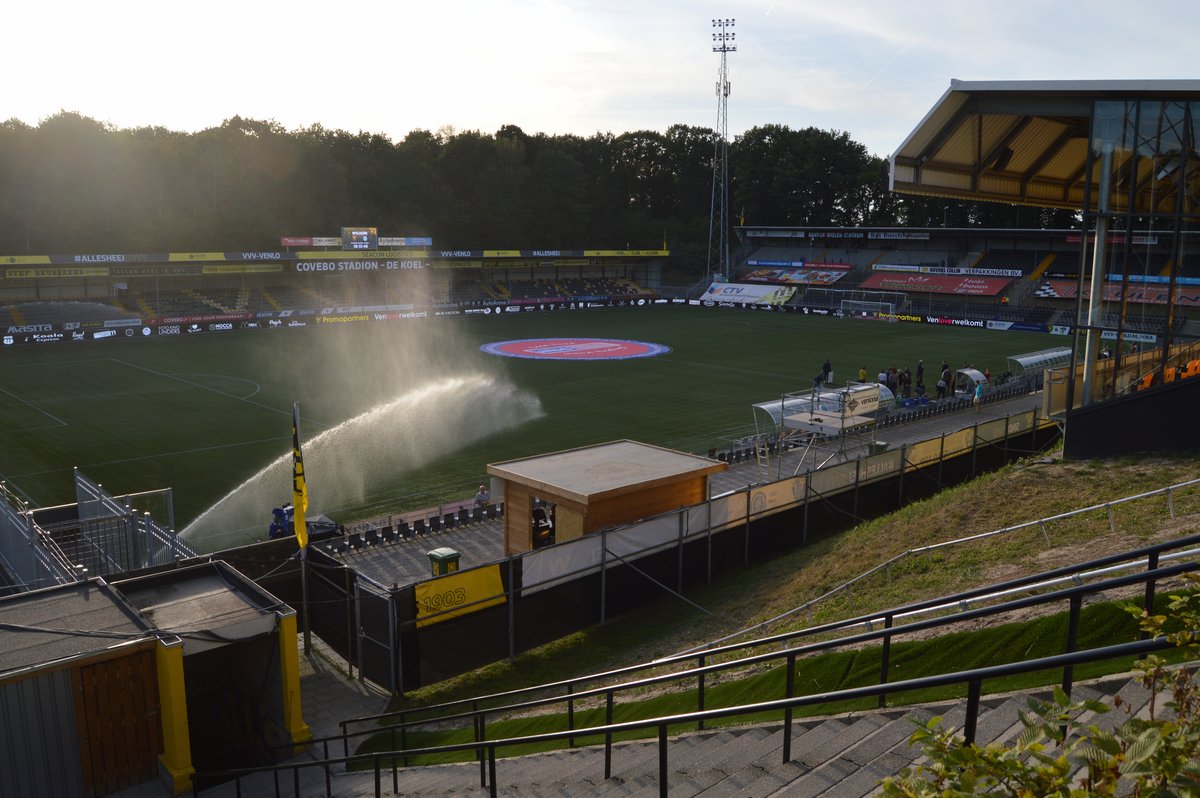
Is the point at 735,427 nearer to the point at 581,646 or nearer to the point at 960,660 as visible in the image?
the point at 581,646

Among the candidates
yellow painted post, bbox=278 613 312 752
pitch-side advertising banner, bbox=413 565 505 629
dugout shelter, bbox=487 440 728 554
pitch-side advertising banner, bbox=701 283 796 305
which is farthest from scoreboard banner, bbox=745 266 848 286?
yellow painted post, bbox=278 613 312 752

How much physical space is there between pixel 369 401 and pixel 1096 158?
2996 cm

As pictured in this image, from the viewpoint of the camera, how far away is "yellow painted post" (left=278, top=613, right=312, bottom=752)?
1273cm

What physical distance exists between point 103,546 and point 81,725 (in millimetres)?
7043

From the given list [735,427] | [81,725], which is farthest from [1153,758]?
[735,427]

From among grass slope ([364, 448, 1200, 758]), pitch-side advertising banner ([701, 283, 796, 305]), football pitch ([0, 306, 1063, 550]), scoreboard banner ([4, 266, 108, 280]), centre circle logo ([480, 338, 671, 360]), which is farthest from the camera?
pitch-side advertising banner ([701, 283, 796, 305])

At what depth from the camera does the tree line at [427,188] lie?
80062mm

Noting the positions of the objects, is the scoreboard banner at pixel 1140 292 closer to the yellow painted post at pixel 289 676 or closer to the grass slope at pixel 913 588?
the grass slope at pixel 913 588

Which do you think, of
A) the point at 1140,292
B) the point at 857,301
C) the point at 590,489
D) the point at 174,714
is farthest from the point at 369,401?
the point at 857,301

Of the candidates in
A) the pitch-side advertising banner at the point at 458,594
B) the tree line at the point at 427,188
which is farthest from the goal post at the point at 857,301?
the pitch-side advertising banner at the point at 458,594

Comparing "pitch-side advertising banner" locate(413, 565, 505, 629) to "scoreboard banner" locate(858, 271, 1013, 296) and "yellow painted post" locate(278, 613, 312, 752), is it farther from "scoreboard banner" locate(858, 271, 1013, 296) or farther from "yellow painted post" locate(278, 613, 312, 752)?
"scoreboard banner" locate(858, 271, 1013, 296)

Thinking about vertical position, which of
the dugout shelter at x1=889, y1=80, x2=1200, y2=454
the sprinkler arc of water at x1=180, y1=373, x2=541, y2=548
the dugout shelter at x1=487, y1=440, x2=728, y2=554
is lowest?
the sprinkler arc of water at x1=180, y1=373, x2=541, y2=548

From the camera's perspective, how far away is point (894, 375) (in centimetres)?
3981

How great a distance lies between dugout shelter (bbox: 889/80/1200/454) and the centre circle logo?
1332 inches
